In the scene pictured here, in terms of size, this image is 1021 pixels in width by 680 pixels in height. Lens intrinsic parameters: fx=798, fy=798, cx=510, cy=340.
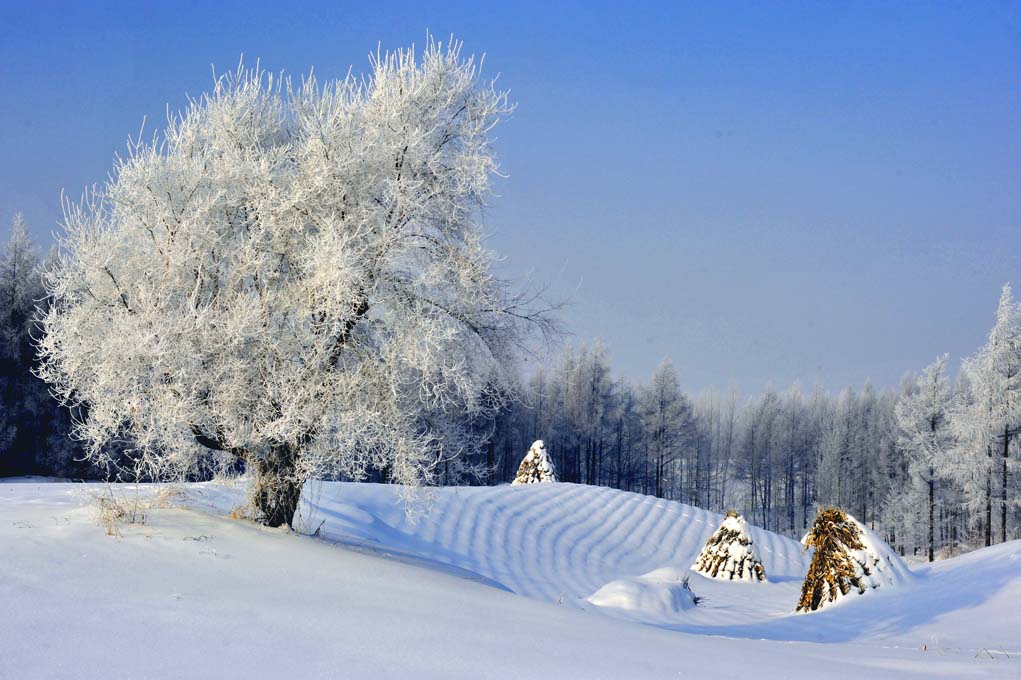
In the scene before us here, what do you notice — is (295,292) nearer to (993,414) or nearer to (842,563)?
(842,563)

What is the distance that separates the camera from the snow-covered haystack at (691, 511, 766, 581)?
19.0 metres

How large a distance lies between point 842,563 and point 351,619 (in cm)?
987

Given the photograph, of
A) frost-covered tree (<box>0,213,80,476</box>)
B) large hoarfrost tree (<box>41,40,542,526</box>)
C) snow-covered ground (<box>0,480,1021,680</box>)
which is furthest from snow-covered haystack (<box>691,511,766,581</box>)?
frost-covered tree (<box>0,213,80,476</box>)

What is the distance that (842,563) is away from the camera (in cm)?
1319

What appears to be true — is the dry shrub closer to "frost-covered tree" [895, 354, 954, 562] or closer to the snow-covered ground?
the snow-covered ground

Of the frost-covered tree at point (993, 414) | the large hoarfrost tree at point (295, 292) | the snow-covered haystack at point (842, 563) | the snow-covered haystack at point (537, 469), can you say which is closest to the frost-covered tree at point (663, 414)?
the snow-covered haystack at point (537, 469)

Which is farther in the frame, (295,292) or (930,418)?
(930,418)

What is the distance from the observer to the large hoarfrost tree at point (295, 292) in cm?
892

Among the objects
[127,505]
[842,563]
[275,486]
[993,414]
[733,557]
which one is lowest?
[733,557]

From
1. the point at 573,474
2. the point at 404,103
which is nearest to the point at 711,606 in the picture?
the point at 404,103

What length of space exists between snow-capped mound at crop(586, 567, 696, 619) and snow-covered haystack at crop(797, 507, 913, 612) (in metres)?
2.04

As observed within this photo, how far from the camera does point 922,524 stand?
150 ft

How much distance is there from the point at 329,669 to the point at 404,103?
279 inches

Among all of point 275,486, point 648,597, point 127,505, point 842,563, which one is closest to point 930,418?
point 842,563
